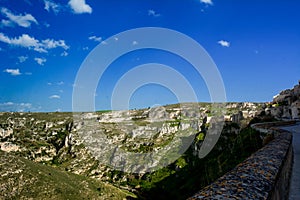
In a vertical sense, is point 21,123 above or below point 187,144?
above

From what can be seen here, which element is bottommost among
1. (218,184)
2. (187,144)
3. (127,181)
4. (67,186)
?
(127,181)

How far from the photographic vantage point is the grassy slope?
60.7 meters

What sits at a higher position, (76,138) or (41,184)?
(76,138)

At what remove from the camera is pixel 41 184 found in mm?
66375

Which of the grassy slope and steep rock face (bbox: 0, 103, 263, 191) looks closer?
the grassy slope

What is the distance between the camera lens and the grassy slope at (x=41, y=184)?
2389 inches

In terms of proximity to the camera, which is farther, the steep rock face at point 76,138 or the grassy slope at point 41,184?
the steep rock face at point 76,138

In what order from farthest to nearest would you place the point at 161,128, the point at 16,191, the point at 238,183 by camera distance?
1. the point at 161,128
2. the point at 16,191
3. the point at 238,183

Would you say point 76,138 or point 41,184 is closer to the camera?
point 41,184

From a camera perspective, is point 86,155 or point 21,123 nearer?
point 86,155

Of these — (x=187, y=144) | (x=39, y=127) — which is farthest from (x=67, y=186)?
(x=39, y=127)

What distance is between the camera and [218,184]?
11.7 ft

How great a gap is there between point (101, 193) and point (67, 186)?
10.9 m

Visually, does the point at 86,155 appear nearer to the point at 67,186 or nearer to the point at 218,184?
the point at 67,186
